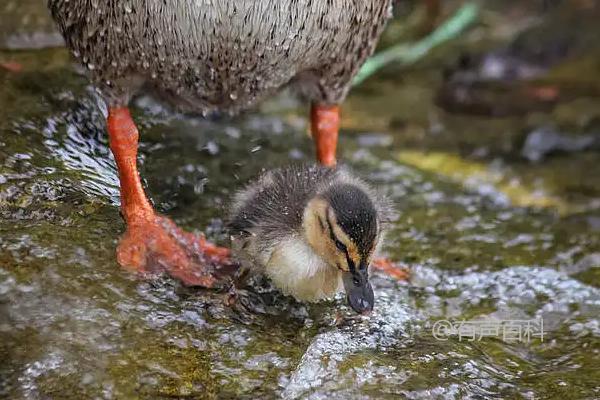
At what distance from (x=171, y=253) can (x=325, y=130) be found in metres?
1.36

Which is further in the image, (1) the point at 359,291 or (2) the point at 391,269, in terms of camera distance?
(2) the point at 391,269

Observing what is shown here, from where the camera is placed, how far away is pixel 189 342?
335 cm

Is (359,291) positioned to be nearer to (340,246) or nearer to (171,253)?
(340,246)

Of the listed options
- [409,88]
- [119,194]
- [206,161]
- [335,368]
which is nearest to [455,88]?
[409,88]

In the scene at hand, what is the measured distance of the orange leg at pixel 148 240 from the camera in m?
3.80

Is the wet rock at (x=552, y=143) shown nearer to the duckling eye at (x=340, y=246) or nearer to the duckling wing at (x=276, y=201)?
the duckling wing at (x=276, y=201)

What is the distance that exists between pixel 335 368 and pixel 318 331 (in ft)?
1.04

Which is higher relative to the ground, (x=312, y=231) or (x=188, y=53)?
(x=188, y=53)

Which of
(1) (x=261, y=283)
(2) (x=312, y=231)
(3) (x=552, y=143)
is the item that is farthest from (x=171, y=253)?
(3) (x=552, y=143)

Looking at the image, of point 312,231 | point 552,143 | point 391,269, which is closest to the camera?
point 312,231

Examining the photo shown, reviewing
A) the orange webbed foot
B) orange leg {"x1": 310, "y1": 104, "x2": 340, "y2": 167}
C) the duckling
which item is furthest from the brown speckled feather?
the orange webbed foot

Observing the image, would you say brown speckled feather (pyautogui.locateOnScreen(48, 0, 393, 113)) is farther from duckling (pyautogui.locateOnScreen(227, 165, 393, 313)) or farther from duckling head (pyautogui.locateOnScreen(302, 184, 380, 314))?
duckling head (pyautogui.locateOnScreen(302, 184, 380, 314))

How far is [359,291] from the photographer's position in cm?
353

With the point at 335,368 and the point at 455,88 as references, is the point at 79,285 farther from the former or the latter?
the point at 455,88
